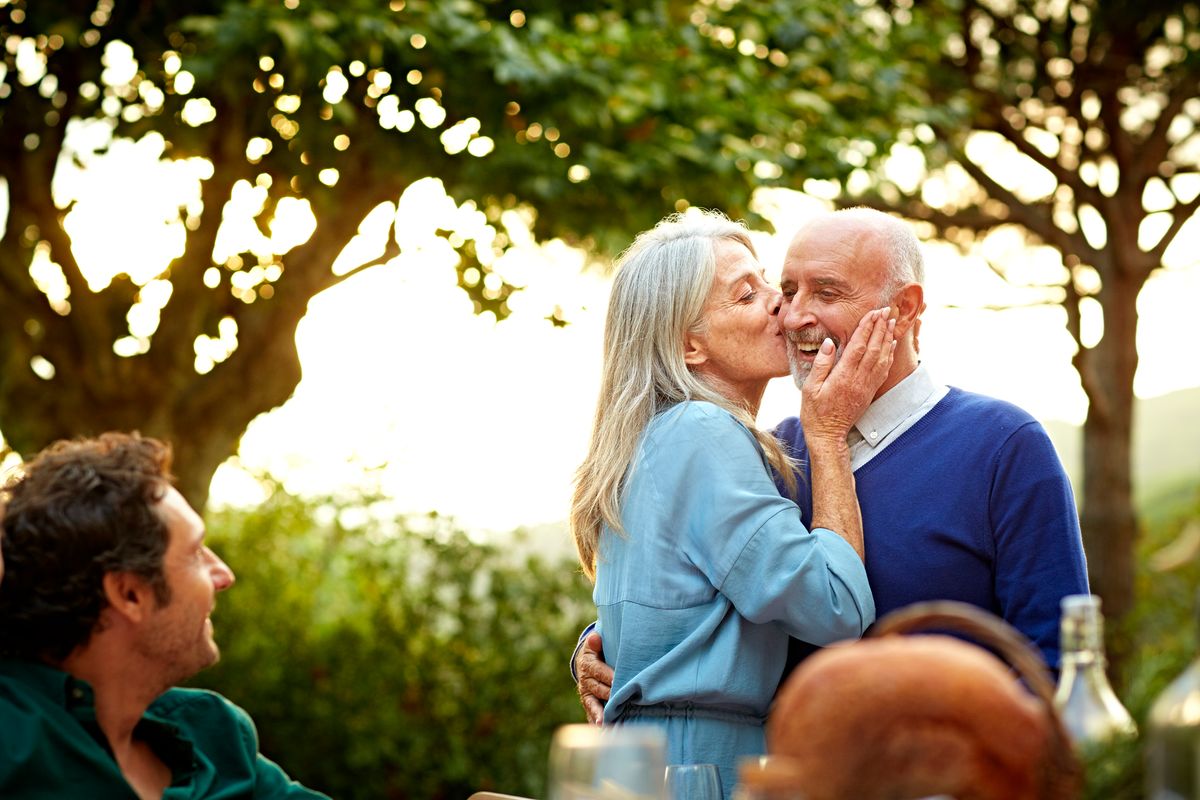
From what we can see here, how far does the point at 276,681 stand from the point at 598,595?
14.4ft

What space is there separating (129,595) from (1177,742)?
1541 millimetres

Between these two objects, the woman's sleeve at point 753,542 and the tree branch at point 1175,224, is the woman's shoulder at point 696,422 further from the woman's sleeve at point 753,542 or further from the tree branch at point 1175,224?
the tree branch at point 1175,224

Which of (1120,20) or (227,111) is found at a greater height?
(1120,20)

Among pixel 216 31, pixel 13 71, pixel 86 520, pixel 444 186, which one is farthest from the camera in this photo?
pixel 13 71

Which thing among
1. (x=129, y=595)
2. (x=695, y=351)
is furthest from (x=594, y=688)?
(x=129, y=595)

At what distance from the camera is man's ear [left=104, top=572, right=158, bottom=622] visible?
205 cm

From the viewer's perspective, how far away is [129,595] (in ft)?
6.78

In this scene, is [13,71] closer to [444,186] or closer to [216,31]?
[216,31]

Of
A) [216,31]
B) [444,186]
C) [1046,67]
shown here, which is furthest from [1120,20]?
[216,31]

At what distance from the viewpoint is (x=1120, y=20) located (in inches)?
285

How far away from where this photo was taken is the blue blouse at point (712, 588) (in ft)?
6.88

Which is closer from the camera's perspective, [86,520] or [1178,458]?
[86,520]

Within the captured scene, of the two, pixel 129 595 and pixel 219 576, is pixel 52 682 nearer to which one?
pixel 129 595

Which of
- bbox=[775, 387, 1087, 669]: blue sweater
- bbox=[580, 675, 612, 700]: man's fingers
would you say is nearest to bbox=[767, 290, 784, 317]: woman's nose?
bbox=[775, 387, 1087, 669]: blue sweater
